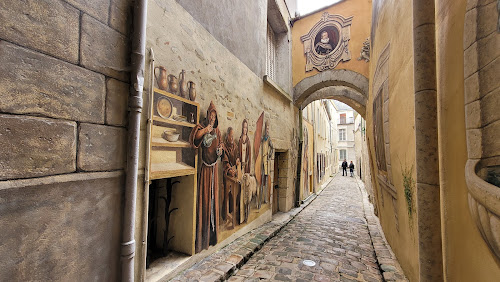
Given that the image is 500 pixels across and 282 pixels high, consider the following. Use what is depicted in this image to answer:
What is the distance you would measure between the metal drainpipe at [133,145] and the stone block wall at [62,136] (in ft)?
A: 0.23

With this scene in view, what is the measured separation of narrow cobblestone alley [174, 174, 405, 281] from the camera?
10.3 ft

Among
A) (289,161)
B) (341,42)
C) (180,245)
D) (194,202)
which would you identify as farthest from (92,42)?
(341,42)

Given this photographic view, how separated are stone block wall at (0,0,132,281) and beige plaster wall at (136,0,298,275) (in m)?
0.39

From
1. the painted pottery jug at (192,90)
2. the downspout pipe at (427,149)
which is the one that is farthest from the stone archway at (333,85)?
the painted pottery jug at (192,90)

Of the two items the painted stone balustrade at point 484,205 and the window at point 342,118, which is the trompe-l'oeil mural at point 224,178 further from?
the window at point 342,118

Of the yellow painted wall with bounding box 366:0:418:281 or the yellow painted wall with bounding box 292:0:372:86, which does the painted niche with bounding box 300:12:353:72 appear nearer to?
the yellow painted wall with bounding box 292:0:372:86

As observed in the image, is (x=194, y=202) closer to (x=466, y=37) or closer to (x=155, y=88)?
(x=155, y=88)

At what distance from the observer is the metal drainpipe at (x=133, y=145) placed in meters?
1.99

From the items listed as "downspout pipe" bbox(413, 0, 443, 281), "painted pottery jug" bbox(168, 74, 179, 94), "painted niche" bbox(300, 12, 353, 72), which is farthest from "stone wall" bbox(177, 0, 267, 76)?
"downspout pipe" bbox(413, 0, 443, 281)

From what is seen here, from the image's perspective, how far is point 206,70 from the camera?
3.41m

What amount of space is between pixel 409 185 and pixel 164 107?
11.0 feet

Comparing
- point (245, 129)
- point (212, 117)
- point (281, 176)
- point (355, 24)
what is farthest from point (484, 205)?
point (355, 24)

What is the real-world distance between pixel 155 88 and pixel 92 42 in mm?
746

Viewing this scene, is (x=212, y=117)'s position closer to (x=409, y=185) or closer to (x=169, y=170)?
(x=169, y=170)
